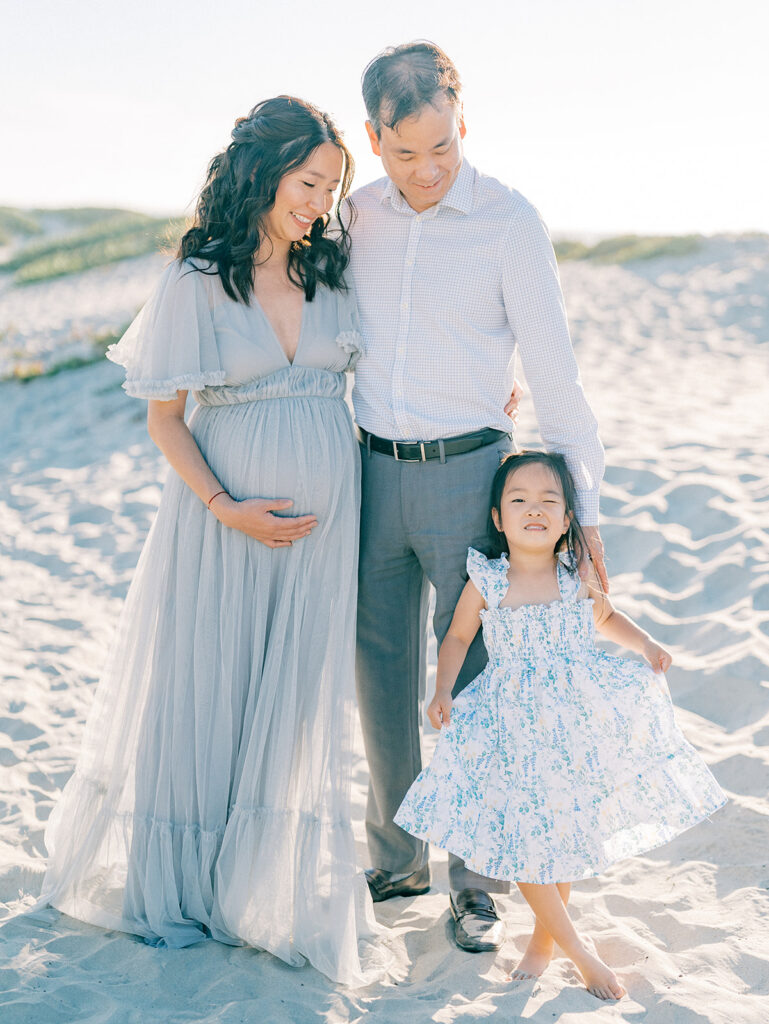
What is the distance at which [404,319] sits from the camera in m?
2.83

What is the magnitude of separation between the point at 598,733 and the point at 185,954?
3.98 feet

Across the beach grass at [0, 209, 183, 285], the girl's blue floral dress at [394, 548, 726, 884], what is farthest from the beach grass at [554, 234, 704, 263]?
the girl's blue floral dress at [394, 548, 726, 884]

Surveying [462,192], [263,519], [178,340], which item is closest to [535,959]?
[263,519]

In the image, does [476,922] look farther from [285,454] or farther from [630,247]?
[630,247]

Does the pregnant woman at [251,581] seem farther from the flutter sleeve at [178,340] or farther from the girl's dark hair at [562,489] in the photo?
the girl's dark hair at [562,489]

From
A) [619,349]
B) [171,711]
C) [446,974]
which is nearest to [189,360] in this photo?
[171,711]

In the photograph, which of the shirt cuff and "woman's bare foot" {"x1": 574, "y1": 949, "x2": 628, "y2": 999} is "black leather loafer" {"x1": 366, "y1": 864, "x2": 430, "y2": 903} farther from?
the shirt cuff

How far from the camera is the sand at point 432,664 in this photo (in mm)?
2557

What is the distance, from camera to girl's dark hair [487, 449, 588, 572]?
2.74 m

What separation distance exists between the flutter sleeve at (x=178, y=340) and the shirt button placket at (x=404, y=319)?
0.47 m

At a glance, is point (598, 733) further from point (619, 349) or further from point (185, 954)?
point (619, 349)

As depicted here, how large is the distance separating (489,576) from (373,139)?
1192 mm

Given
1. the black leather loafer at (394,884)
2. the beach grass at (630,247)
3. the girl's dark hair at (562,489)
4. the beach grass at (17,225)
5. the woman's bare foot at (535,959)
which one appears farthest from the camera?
the beach grass at (17,225)

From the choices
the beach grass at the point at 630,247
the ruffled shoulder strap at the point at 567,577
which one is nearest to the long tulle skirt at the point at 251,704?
the ruffled shoulder strap at the point at 567,577
